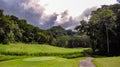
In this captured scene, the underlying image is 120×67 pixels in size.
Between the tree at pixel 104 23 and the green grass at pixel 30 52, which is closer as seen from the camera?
the tree at pixel 104 23

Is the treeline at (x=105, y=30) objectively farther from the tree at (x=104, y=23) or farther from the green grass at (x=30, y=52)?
the green grass at (x=30, y=52)

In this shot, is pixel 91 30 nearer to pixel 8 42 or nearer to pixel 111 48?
pixel 111 48

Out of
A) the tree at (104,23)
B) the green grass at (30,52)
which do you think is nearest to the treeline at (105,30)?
the tree at (104,23)

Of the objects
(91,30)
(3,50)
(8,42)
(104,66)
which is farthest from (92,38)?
(104,66)

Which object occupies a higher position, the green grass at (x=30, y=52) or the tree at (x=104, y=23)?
the tree at (x=104, y=23)

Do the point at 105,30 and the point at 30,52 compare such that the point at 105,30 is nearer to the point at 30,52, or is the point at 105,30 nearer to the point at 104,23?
the point at 104,23

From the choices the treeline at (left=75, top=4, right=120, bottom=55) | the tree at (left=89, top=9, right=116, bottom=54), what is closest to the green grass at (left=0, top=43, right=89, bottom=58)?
the treeline at (left=75, top=4, right=120, bottom=55)

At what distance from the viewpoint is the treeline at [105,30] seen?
96.0 m

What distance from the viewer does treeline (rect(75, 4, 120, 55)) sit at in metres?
96.0

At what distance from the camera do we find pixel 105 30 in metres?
98.7

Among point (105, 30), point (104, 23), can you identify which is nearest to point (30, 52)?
point (105, 30)

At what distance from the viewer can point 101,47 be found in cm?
10300

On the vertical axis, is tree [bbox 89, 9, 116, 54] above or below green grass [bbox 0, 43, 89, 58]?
above

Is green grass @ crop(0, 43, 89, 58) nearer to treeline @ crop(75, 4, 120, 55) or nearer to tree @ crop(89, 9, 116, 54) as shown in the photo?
treeline @ crop(75, 4, 120, 55)
